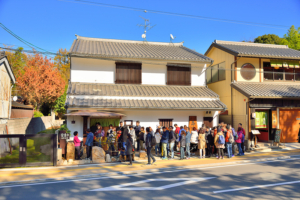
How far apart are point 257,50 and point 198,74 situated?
6031mm

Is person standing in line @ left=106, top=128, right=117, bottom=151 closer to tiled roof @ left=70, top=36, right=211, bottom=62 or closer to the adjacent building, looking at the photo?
tiled roof @ left=70, top=36, right=211, bottom=62

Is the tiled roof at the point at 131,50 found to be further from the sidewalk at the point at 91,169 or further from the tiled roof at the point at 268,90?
the sidewalk at the point at 91,169

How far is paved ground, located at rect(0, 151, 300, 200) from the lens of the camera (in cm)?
689

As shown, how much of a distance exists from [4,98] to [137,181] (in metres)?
19.4

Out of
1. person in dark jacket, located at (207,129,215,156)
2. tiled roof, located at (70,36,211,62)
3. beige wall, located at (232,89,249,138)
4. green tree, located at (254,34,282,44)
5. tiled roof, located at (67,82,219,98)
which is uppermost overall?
green tree, located at (254,34,282,44)

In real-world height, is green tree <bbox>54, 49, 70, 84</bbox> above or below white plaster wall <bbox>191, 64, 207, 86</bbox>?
above

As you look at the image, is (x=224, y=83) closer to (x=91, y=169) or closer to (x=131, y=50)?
(x=131, y=50)

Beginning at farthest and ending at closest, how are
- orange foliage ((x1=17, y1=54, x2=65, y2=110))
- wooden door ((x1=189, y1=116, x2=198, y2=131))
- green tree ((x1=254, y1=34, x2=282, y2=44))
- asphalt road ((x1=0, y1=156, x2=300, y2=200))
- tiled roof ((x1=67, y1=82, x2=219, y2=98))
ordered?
green tree ((x1=254, y1=34, x2=282, y2=44)) < orange foliage ((x1=17, y1=54, x2=65, y2=110)) < wooden door ((x1=189, y1=116, x2=198, y2=131)) < tiled roof ((x1=67, y1=82, x2=219, y2=98)) < asphalt road ((x1=0, y1=156, x2=300, y2=200))

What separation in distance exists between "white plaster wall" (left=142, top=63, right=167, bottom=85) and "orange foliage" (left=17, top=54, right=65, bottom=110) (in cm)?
2221

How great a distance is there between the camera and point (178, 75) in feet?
62.0

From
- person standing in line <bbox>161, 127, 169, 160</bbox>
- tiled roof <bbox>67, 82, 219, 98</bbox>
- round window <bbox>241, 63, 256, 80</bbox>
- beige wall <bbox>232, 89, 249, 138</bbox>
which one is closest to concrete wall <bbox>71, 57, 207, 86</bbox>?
tiled roof <bbox>67, 82, 219, 98</bbox>

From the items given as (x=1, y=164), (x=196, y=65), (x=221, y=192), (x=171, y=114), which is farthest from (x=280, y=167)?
(x=1, y=164)

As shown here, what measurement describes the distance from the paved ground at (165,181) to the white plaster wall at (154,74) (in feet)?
26.3

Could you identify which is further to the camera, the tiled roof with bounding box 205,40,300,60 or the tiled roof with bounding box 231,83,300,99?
the tiled roof with bounding box 205,40,300,60
